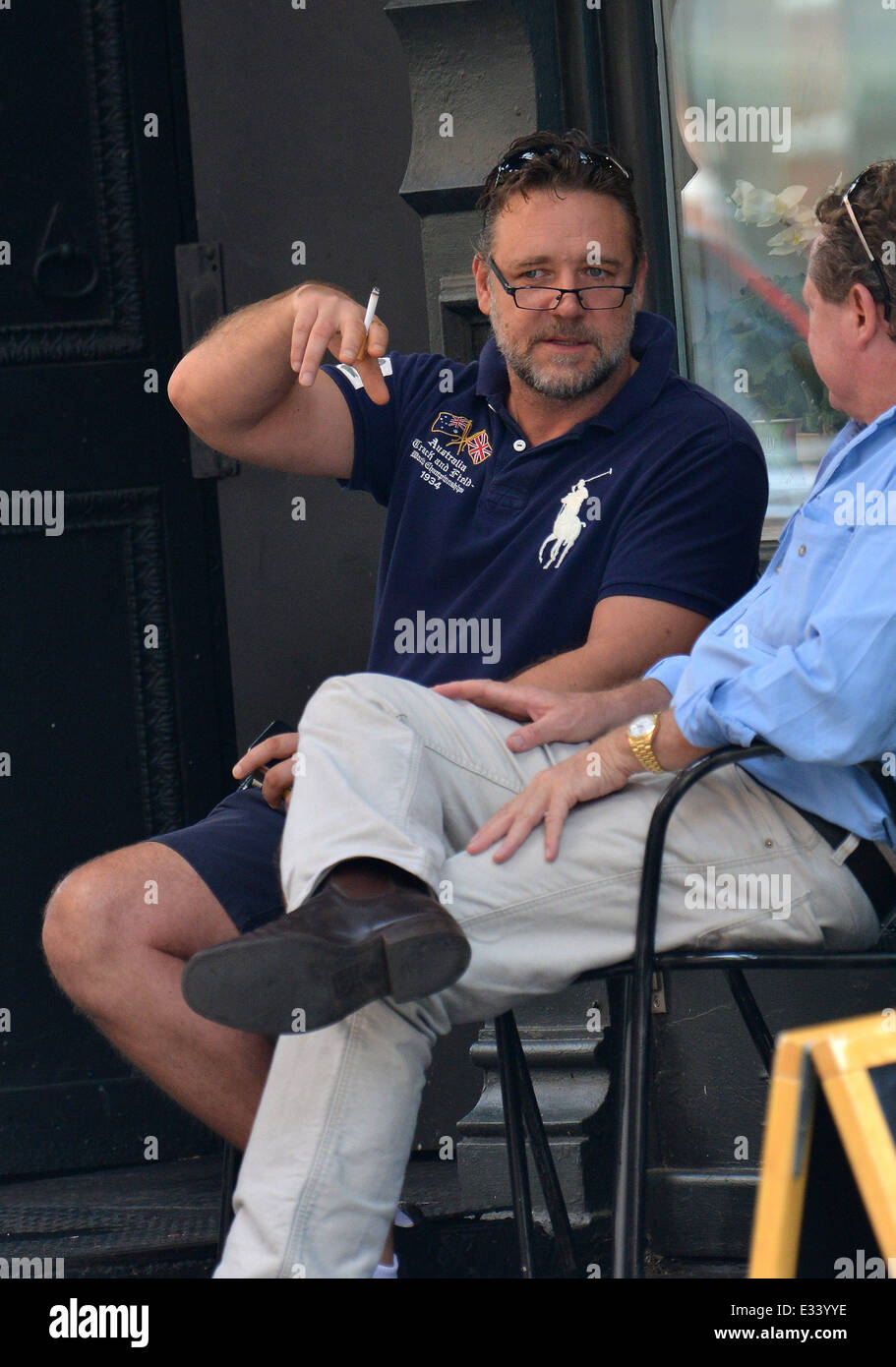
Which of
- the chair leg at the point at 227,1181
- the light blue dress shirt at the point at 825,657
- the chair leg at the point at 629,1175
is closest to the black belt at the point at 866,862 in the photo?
the light blue dress shirt at the point at 825,657

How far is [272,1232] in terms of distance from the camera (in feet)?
5.80

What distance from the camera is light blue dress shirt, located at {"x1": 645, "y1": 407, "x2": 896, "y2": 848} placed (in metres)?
1.88

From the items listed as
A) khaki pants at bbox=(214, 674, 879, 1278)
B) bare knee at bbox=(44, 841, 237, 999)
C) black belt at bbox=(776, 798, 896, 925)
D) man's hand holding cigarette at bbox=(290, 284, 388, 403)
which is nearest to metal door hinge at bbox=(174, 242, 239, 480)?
man's hand holding cigarette at bbox=(290, 284, 388, 403)

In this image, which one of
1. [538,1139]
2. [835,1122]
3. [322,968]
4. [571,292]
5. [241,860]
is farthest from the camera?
[571,292]

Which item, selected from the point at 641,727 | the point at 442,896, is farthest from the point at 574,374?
the point at 442,896

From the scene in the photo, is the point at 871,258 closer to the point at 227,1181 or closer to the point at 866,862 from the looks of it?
the point at 866,862

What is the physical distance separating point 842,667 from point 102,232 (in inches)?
86.3

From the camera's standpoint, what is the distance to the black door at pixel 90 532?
3404 mm

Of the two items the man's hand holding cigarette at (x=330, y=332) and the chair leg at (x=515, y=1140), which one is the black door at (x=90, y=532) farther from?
the chair leg at (x=515, y=1140)

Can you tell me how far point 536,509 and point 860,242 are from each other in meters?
0.70

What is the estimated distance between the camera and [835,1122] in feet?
4.04

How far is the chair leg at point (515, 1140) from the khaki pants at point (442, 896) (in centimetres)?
27
